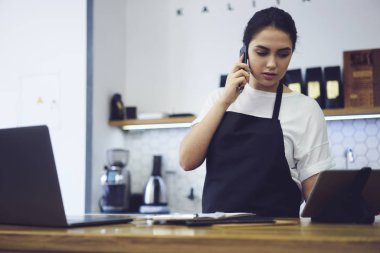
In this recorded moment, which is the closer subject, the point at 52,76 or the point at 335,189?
the point at 335,189

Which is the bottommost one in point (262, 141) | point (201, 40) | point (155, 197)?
point (155, 197)

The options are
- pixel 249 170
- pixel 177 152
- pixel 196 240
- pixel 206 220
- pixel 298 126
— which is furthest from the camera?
pixel 177 152

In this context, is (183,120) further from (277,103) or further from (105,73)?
(277,103)

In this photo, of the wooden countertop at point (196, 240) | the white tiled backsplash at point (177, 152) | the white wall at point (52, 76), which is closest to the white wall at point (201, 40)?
the white tiled backsplash at point (177, 152)

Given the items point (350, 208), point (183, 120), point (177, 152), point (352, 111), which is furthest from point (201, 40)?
point (350, 208)

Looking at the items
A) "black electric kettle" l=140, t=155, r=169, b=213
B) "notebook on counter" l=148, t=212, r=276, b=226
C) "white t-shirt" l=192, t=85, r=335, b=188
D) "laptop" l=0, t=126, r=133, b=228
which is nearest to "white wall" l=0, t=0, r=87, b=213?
"black electric kettle" l=140, t=155, r=169, b=213

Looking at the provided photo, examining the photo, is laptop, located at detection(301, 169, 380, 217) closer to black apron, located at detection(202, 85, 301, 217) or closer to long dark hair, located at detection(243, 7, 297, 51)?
black apron, located at detection(202, 85, 301, 217)

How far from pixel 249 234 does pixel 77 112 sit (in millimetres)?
2943

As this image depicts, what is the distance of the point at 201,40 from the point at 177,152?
887mm

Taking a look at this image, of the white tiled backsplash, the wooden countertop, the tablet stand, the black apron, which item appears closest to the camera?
the wooden countertop

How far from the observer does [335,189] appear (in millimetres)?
1236

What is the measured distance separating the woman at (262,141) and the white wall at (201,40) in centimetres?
190

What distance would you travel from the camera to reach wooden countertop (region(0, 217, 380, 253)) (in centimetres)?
84

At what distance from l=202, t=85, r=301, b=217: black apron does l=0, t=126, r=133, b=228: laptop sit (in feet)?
1.86
